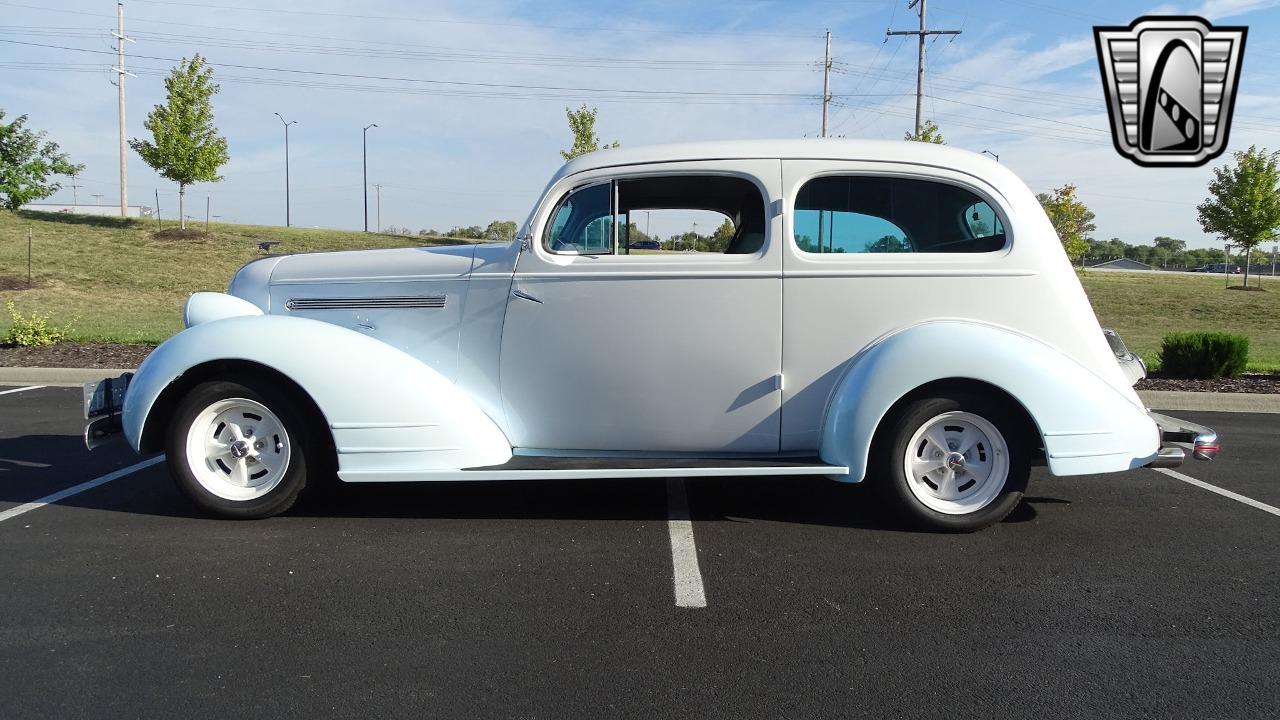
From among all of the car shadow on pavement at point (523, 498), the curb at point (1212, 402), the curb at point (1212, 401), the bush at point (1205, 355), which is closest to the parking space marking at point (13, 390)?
the curb at point (1212, 401)

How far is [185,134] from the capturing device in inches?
1253

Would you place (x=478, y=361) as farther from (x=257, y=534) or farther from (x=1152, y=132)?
(x=1152, y=132)

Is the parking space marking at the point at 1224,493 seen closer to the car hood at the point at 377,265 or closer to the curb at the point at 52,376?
the car hood at the point at 377,265

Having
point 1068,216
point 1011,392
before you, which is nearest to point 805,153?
point 1011,392

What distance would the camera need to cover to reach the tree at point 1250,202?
32.2 meters

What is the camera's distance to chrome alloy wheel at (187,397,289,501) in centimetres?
451

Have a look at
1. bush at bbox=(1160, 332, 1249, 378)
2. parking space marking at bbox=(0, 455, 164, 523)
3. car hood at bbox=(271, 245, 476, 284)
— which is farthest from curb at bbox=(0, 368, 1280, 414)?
car hood at bbox=(271, 245, 476, 284)

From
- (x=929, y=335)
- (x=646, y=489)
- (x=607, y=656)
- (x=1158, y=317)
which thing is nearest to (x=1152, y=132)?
(x=929, y=335)

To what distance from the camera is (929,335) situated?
4.25 m

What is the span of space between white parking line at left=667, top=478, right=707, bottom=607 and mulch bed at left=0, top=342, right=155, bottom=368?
7901 millimetres

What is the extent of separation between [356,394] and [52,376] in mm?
7468

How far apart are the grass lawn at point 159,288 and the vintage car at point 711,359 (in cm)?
920

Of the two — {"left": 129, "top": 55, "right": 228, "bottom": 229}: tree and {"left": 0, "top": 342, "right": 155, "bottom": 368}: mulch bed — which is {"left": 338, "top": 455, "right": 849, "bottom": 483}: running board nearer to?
{"left": 0, "top": 342, "right": 155, "bottom": 368}: mulch bed

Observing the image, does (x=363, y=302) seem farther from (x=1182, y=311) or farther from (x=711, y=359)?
(x=1182, y=311)
